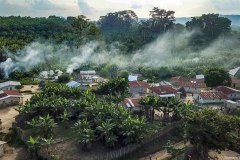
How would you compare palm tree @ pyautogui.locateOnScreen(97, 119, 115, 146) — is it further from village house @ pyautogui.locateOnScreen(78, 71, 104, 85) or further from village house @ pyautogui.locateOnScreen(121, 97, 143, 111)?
village house @ pyautogui.locateOnScreen(78, 71, 104, 85)

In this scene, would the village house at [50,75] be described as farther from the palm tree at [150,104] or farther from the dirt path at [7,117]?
the palm tree at [150,104]

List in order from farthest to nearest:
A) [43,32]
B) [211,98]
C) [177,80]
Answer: [43,32], [177,80], [211,98]

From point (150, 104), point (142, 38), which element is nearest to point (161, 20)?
point (142, 38)

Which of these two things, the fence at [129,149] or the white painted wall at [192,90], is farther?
the white painted wall at [192,90]

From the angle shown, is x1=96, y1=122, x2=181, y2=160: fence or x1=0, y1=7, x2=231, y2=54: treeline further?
x1=0, y1=7, x2=231, y2=54: treeline

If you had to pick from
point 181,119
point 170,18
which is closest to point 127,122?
point 181,119

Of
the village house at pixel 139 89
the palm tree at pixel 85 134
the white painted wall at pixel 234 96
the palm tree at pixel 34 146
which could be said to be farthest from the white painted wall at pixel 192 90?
the palm tree at pixel 34 146

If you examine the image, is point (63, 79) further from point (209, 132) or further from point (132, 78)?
point (209, 132)

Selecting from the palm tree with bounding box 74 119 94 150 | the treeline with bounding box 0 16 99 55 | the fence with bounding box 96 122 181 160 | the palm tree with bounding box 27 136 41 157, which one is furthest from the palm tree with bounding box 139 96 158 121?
the treeline with bounding box 0 16 99 55

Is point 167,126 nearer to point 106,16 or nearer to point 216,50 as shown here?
point 216,50

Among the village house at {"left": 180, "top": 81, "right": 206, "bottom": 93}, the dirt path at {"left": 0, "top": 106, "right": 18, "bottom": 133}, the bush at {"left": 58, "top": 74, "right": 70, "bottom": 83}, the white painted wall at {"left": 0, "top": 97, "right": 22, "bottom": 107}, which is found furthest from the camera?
the bush at {"left": 58, "top": 74, "right": 70, "bottom": 83}

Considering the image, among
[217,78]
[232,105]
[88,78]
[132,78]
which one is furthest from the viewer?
[88,78]
